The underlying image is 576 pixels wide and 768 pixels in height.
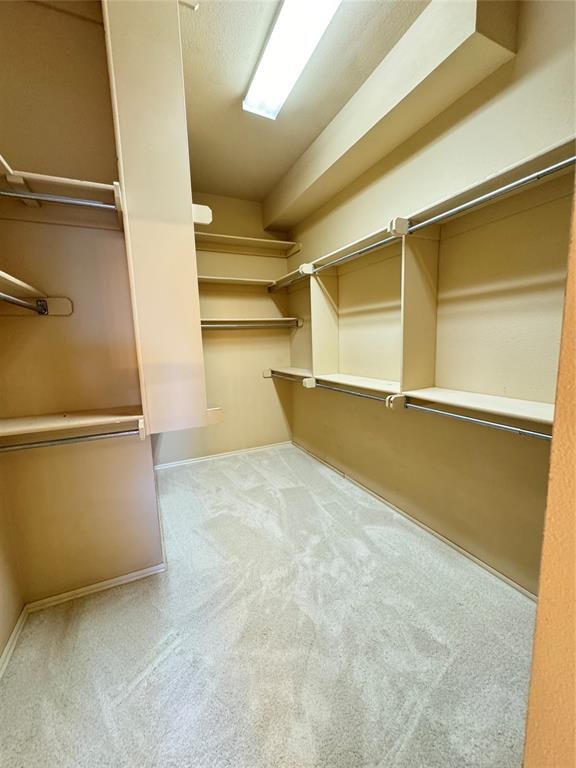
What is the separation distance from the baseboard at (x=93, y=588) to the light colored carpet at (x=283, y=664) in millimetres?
48

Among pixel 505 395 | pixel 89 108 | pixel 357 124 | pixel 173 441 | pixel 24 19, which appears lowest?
pixel 173 441

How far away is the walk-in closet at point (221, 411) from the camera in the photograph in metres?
1.07

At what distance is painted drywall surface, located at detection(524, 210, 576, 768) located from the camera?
406 mm

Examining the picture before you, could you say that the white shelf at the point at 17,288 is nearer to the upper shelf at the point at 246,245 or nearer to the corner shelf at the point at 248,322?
the corner shelf at the point at 248,322

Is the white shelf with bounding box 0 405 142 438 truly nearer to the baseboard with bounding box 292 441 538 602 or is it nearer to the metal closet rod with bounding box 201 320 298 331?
the metal closet rod with bounding box 201 320 298 331

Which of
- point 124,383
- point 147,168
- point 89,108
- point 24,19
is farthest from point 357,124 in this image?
point 124,383

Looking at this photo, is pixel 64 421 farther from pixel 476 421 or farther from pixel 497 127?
pixel 497 127

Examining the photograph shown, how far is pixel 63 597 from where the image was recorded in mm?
1539

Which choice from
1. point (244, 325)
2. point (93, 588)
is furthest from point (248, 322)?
point (93, 588)

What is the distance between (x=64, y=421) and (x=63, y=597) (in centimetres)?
98

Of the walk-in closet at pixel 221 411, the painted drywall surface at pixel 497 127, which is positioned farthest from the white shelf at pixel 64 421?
the painted drywall surface at pixel 497 127

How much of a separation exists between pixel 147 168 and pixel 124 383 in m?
1.05

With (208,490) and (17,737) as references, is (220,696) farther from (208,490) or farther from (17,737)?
(208,490)

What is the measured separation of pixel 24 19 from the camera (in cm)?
136
